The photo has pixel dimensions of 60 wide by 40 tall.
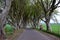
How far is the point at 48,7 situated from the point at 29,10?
23.5m

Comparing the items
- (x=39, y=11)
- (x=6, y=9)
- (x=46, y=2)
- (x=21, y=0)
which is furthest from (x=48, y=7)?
(x=6, y=9)

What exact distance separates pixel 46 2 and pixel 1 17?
20112mm

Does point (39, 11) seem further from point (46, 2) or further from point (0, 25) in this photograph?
point (0, 25)

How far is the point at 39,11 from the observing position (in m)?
49.9

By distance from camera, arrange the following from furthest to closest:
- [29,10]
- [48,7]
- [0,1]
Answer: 1. [29,10]
2. [48,7]
3. [0,1]

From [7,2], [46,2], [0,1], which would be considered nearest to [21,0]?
[46,2]

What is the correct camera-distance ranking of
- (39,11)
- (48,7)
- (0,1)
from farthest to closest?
(39,11) < (48,7) < (0,1)

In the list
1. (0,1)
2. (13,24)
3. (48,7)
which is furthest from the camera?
(13,24)

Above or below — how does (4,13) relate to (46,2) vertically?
below

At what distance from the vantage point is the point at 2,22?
17.7 metres

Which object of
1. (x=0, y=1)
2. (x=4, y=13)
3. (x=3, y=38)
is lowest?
(x=3, y=38)

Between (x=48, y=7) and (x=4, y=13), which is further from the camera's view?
(x=48, y=7)

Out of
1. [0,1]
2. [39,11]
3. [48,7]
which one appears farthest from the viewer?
[39,11]

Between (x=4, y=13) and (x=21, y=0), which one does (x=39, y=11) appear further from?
(x=4, y=13)
